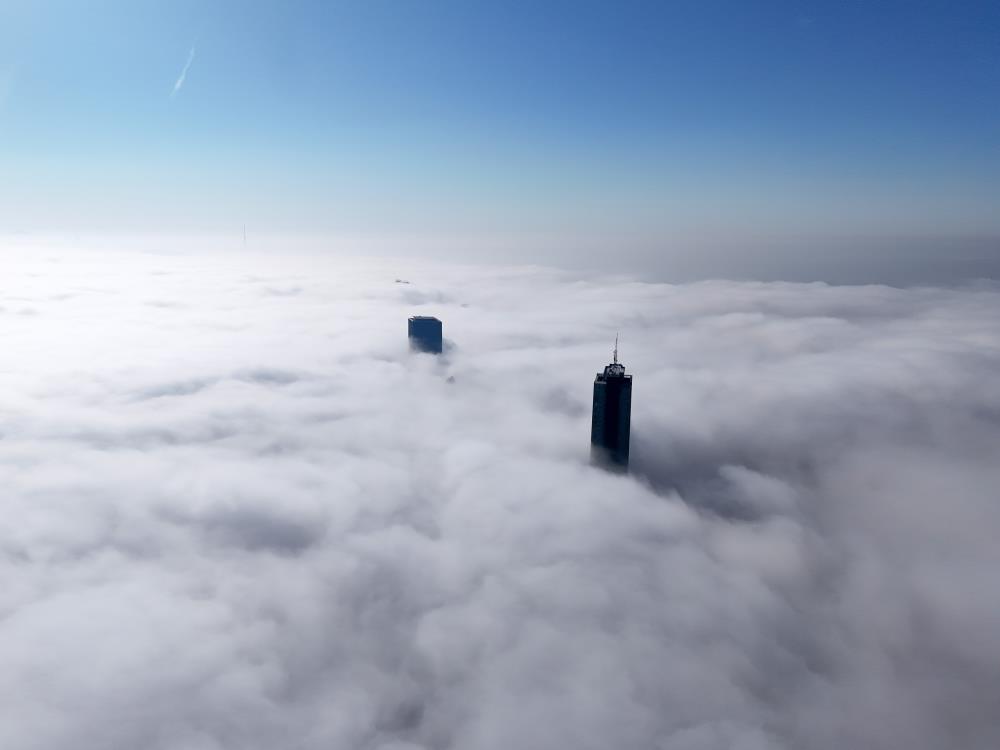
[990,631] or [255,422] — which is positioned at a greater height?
[255,422]

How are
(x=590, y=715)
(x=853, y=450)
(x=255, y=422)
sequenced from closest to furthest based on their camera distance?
(x=590, y=715) → (x=255, y=422) → (x=853, y=450)

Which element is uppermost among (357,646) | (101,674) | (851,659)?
(101,674)

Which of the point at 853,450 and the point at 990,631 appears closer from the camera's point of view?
the point at 990,631

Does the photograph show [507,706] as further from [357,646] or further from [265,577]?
[265,577]

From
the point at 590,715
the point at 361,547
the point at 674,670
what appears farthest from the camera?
the point at 361,547

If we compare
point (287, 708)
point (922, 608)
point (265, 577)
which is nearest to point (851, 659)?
point (922, 608)
